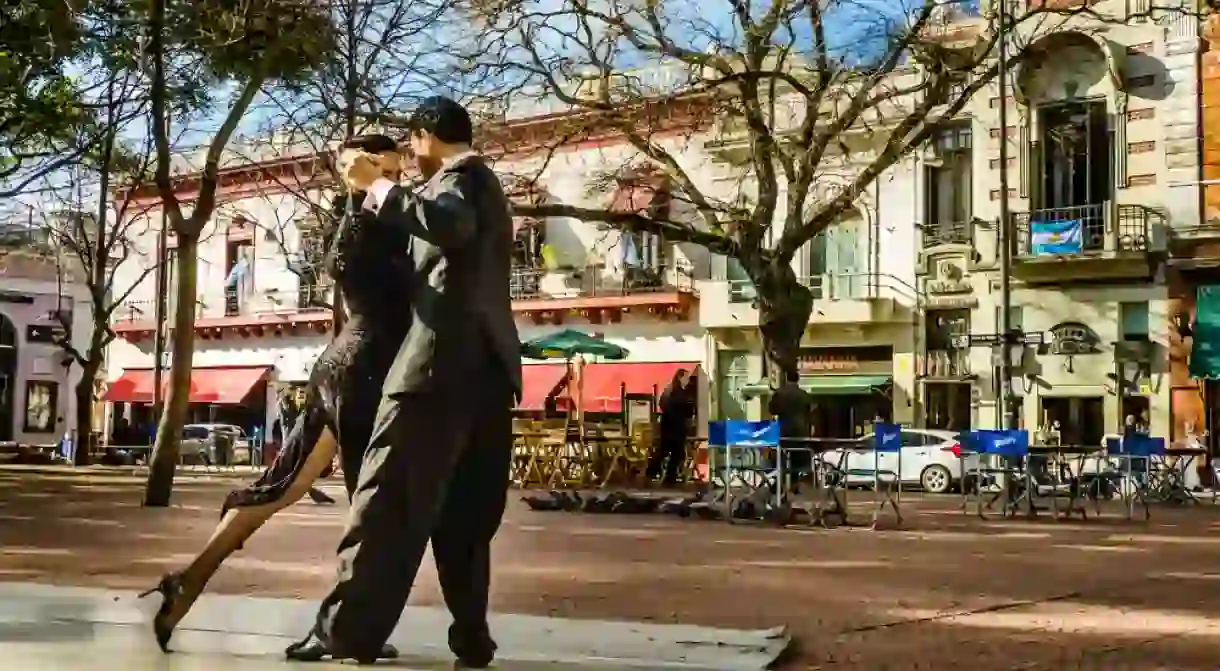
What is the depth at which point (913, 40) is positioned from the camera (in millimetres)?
16094

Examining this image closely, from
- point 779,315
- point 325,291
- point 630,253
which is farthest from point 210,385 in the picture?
point 779,315

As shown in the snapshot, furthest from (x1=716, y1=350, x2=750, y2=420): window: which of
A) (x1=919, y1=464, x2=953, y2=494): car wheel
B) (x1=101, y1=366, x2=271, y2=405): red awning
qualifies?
(x1=101, y1=366, x2=271, y2=405): red awning

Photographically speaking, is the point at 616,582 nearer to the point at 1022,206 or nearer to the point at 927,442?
the point at 927,442

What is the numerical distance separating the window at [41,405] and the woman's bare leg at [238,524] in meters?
50.1

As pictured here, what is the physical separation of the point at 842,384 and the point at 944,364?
2.45 meters

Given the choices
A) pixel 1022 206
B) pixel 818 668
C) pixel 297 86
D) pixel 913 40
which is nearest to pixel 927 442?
pixel 1022 206

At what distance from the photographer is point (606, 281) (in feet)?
117

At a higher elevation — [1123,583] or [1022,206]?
[1022,206]

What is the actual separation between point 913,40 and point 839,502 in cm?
543

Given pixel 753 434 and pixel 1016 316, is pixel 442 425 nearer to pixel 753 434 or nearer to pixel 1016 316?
pixel 753 434

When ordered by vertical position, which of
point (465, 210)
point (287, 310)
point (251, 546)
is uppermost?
point (287, 310)

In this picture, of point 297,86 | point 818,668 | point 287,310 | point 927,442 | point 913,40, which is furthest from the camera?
point 287,310

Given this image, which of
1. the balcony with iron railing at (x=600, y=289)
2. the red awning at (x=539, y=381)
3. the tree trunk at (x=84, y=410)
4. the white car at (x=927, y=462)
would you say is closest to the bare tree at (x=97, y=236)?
the tree trunk at (x=84, y=410)

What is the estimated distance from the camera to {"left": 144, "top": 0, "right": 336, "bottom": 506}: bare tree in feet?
48.3
